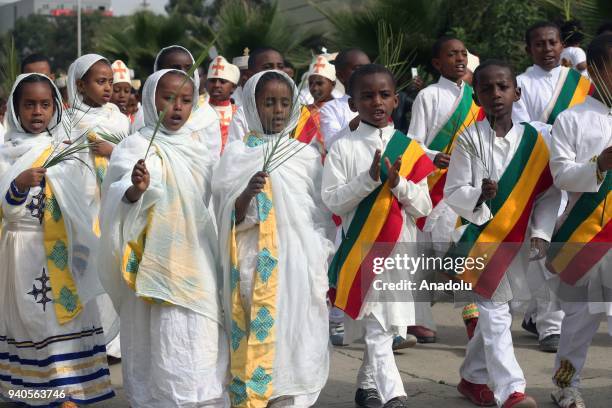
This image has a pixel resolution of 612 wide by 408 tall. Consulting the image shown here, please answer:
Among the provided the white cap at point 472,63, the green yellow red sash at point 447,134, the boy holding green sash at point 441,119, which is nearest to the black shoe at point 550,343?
the boy holding green sash at point 441,119

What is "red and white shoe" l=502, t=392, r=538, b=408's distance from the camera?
20.5 feet

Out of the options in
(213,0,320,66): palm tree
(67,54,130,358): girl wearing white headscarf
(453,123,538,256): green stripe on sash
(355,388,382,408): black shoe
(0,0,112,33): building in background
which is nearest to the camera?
(453,123,538,256): green stripe on sash

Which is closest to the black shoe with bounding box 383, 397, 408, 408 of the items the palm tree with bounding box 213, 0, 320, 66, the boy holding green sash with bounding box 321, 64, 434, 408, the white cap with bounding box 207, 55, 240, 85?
the boy holding green sash with bounding box 321, 64, 434, 408

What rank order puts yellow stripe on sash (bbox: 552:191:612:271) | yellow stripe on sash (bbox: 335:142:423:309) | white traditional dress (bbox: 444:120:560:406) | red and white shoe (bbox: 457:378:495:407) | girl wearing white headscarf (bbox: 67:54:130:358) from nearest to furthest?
yellow stripe on sash (bbox: 552:191:612:271) → white traditional dress (bbox: 444:120:560:406) → yellow stripe on sash (bbox: 335:142:423:309) → red and white shoe (bbox: 457:378:495:407) → girl wearing white headscarf (bbox: 67:54:130:358)

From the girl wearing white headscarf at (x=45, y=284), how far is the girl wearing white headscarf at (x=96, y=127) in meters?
0.75

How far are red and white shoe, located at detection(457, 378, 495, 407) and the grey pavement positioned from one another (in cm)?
6

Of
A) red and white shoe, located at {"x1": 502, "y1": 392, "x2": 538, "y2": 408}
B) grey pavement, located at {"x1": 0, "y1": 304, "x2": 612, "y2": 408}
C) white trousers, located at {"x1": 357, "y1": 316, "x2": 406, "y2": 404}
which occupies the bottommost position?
grey pavement, located at {"x1": 0, "y1": 304, "x2": 612, "y2": 408}

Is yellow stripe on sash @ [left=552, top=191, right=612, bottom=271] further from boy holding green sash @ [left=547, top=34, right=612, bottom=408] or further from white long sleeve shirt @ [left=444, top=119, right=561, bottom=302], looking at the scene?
white long sleeve shirt @ [left=444, top=119, right=561, bottom=302]

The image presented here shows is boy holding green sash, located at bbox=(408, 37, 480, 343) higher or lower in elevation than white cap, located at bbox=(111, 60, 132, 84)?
lower

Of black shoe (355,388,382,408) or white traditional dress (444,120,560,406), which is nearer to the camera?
white traditional dress (444,120,560,406)

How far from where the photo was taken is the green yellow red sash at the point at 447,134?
27.5ft

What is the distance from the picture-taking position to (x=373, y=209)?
22.0 ft

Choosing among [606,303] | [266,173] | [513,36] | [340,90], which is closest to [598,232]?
[606,303]

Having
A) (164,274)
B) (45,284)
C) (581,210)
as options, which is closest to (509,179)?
(581,210)
